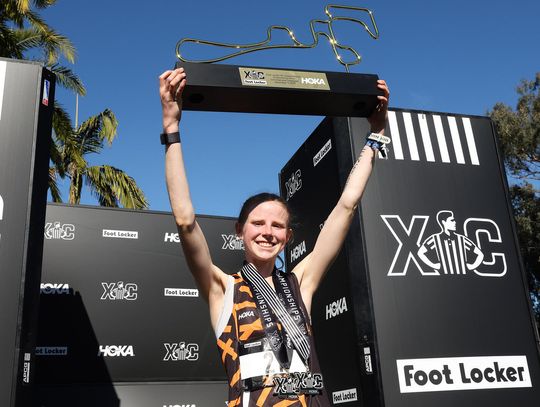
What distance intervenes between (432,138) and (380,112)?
2432 millimetres

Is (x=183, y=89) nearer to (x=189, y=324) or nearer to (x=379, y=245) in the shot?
(x=379, y=245)

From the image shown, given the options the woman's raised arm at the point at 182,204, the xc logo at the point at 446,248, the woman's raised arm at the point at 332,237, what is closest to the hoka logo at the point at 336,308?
the xc logo at the point at 446,248

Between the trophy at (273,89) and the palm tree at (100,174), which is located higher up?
the palm tree at (100,174)

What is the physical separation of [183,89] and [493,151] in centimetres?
365

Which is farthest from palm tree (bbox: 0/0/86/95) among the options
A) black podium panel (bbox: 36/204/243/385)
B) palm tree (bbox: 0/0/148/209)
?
black podium panel (bbox: 36/204/243/385)

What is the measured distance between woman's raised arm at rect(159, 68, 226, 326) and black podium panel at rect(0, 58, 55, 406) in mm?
1709

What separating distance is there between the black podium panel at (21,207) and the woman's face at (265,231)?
1.83 m

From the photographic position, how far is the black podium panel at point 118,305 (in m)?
5.83

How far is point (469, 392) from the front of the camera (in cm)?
416

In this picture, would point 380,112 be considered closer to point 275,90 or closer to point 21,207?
point 275,90

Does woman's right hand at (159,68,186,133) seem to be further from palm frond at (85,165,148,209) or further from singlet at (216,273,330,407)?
palm frond at (85,165,148,209)

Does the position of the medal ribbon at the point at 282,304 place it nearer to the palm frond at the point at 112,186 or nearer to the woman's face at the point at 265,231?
the woman's face at the point at 265,231

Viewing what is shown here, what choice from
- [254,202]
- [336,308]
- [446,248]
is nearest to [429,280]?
[446,248]

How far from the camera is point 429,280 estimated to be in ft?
14.5
